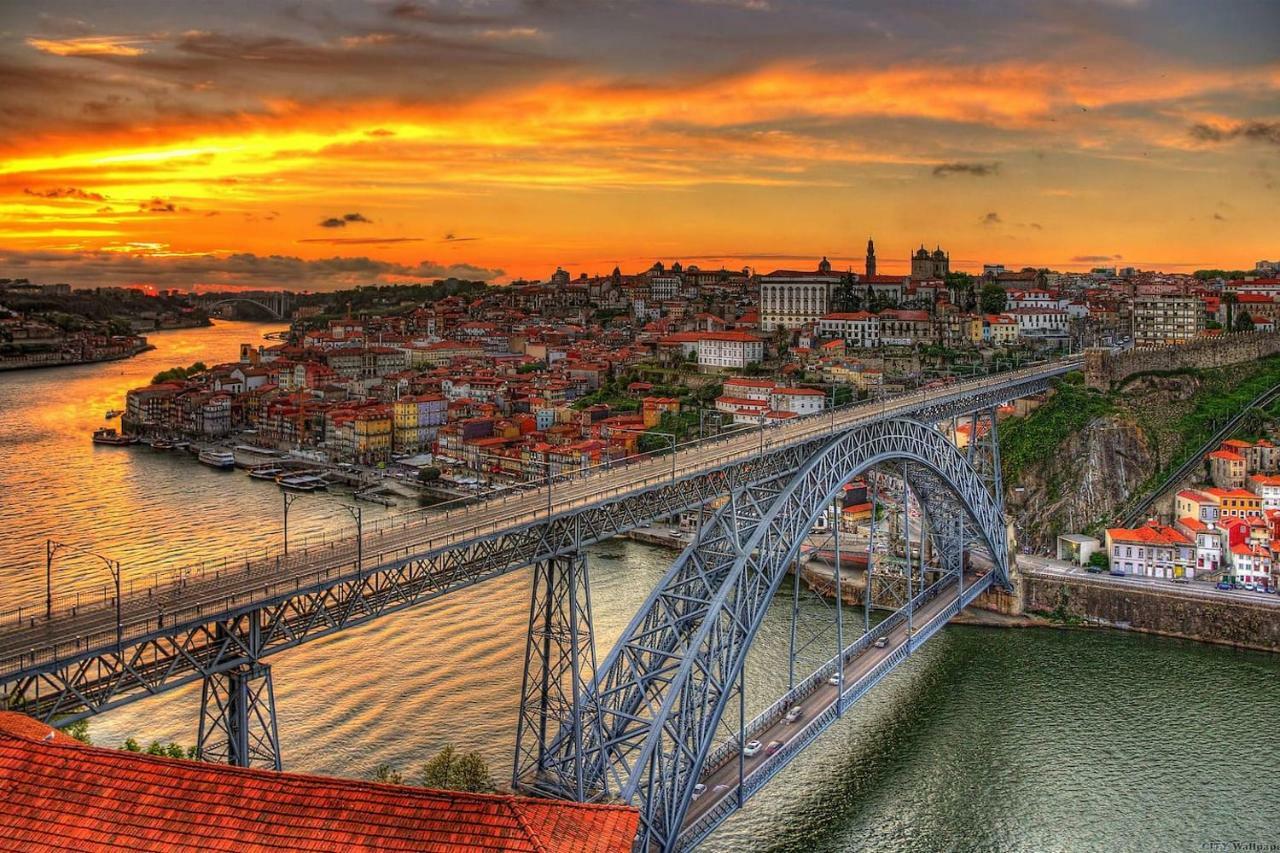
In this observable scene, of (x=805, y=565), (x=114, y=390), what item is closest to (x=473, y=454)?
(x=805, y=565)

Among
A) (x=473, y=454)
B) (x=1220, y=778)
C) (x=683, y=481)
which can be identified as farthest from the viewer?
(x=473, y=454)

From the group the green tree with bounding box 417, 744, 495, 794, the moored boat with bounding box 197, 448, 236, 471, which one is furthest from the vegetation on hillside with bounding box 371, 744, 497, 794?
the moored boat with bounding box 197, 448, 236, 471

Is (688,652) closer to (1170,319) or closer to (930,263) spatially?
(1170,319)

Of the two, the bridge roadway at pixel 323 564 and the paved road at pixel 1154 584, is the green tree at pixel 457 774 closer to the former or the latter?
the bridge roadway at pixel 323 564

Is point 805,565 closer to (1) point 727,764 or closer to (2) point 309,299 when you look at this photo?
(1) point 727,764

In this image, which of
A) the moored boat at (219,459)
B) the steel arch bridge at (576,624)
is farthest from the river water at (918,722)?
the moored boat at (219,459)

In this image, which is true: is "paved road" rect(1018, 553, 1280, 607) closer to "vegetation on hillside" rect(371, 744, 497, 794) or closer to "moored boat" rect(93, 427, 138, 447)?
"vegetation on hillside" rect(371, 744, 497, 794)
